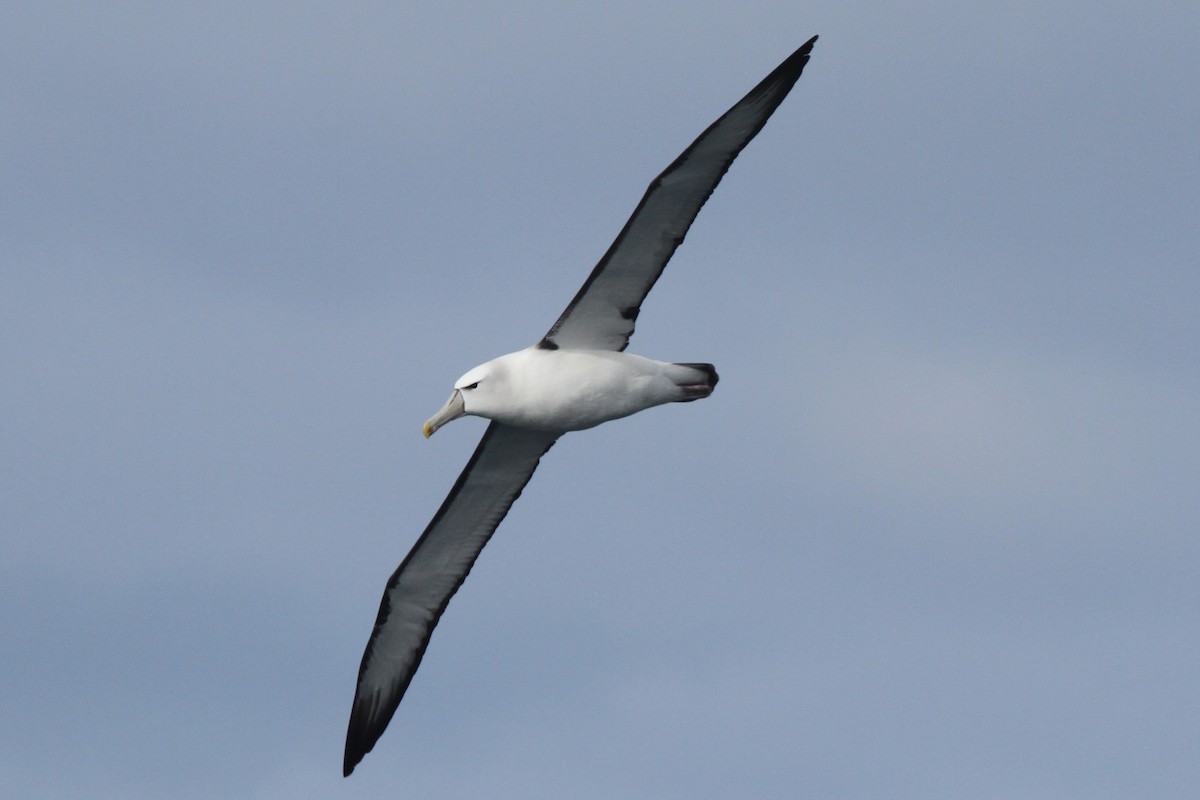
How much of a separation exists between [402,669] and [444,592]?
1.16 m

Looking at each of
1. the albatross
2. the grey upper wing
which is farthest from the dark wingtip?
the grey upper wing

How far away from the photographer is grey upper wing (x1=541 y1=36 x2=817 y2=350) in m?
18.2

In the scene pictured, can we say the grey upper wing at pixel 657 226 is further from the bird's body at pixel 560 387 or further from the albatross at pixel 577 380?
the bird's body at pixel 560 387

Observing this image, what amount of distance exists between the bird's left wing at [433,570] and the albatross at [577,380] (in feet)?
0.05

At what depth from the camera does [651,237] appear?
19.1 metres

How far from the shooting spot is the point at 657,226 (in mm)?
19016

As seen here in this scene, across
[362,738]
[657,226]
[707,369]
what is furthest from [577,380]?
[362,738]

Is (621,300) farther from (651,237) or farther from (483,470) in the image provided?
(483,470)

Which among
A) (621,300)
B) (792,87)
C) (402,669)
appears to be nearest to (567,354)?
(621,300)

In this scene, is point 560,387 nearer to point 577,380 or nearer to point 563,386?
point 563,386

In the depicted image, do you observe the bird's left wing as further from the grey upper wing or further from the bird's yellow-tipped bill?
the grey upper wing

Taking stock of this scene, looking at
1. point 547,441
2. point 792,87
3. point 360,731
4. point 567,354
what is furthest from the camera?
→ point 360,731

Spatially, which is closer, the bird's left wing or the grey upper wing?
the grey upper wing

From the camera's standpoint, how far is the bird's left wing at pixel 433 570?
21.0 meters
